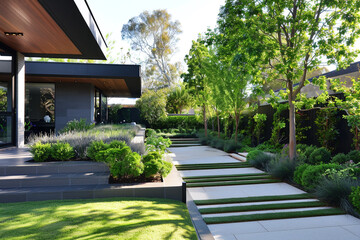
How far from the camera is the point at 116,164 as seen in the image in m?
4.73

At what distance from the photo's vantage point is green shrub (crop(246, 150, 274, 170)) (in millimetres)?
7562

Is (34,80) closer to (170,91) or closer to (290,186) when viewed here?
(290,186)

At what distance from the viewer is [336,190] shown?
4.42 meters

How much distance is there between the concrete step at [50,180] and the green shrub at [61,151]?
824 mm

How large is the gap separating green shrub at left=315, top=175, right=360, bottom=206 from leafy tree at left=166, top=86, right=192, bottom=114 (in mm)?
23900

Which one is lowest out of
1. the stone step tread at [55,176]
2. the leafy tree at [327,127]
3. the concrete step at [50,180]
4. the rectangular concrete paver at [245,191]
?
the rectangular concrete paver at [245,191]

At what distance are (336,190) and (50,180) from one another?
504 cm

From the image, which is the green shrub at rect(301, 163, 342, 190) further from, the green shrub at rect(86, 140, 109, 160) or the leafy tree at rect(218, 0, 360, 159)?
the green shrub at rect(86, 140, 109, 160)

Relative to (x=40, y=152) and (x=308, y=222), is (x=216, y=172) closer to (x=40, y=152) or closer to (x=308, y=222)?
(x=308, y=222)

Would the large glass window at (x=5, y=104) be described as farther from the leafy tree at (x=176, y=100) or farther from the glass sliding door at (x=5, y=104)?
the leafy tree at (x=176, y=100)

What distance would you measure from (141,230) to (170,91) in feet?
86.9

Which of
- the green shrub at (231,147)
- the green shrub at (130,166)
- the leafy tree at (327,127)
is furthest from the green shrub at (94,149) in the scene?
the green shrub at (231,147)

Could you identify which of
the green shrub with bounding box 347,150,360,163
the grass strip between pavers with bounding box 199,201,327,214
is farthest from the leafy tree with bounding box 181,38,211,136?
the grass strip between pavers with bounding box 199,201,327,214

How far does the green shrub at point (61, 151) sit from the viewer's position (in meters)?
5.73
